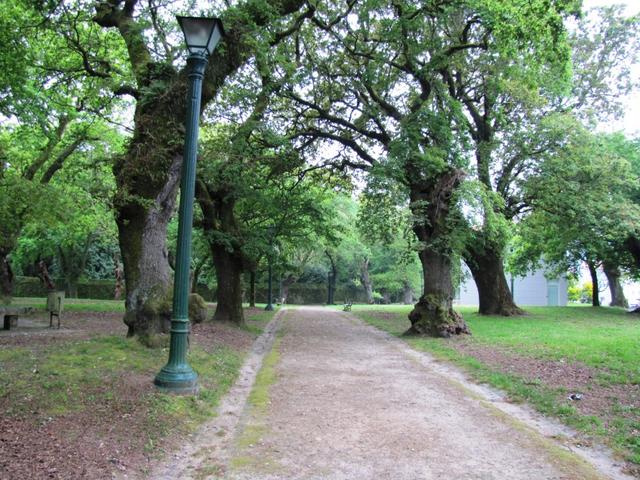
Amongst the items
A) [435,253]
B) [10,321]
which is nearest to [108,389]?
[10,321]

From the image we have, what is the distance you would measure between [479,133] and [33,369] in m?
Answer: 18.8

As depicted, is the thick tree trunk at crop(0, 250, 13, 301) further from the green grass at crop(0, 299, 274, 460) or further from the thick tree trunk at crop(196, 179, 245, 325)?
the green grass at crop(0, 299, 274, 460)

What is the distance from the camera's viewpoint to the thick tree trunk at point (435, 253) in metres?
14.5

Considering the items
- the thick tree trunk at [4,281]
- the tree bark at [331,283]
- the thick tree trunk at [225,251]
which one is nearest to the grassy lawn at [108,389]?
the thick tree trunk at [225,251]

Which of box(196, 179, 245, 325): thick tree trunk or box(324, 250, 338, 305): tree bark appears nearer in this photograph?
box(196, 179, 245, 325): thick tree trunk

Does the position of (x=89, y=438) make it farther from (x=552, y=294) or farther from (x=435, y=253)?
(x=552, y=294)

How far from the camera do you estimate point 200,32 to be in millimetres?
6625

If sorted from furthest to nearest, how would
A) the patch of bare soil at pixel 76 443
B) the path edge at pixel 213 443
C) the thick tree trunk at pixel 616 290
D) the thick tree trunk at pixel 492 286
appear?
the thick tree trunk at pixel 616 290 → the thick tree trunk at pixel 492 286 → the path edge at pixel 213 443 → the patch of bare soil at pixel 76 443

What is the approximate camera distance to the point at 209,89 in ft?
31.1

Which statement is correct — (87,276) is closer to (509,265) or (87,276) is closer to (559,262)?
(509,265)

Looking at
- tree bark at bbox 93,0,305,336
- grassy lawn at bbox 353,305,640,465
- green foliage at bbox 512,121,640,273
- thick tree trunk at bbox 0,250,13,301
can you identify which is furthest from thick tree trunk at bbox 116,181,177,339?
green foliage at bbox 512,121,640,273

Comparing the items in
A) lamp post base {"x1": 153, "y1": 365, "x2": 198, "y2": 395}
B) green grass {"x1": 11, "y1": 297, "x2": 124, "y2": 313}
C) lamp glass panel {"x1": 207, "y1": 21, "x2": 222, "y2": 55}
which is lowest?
green grass {"x1": 11, "y1": 297, "x2": 124, "y2": 313}

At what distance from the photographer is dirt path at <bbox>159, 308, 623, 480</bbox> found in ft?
14.4

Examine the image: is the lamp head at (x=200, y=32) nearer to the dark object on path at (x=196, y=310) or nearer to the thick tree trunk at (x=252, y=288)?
the dark object on path at (x=196, y=310)
